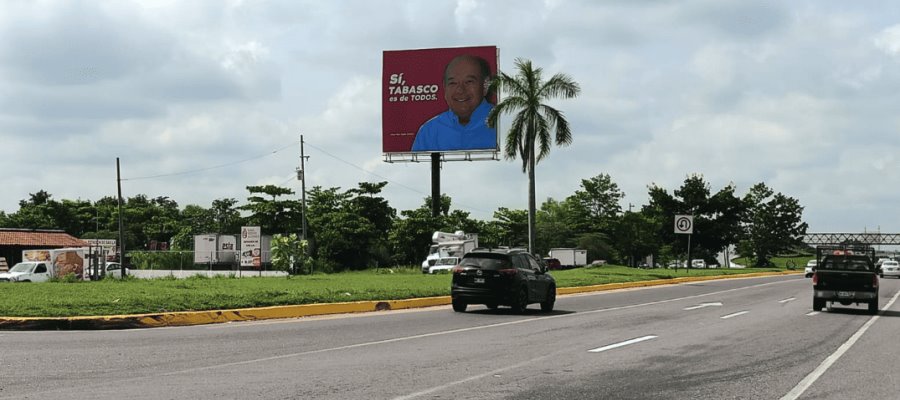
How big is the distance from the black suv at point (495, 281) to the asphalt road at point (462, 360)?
184 centimetres

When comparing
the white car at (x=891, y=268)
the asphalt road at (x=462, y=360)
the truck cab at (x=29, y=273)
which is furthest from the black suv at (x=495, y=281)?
the white car at (x=891, y=268)

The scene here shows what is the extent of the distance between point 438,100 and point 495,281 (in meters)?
45.6

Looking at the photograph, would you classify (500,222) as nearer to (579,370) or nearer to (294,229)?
(294,229)

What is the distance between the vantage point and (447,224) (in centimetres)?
7956

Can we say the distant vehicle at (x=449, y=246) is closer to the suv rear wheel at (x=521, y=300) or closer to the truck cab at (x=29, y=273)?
the truck cab at (x=29, y=273)

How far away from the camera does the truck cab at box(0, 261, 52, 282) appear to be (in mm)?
46406

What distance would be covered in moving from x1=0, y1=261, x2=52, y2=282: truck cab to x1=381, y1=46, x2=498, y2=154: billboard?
27.3m

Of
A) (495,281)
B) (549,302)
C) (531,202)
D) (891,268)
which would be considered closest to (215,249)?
(531,202)

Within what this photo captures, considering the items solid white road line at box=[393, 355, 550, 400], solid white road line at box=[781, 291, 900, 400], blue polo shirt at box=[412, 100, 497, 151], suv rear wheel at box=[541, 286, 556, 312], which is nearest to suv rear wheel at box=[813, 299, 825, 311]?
solid white road line at box=[781, 291, 900, 400]

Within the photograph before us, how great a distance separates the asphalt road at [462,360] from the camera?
9164 millimetres

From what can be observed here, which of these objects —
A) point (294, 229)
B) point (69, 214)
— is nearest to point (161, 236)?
point (69, 214)

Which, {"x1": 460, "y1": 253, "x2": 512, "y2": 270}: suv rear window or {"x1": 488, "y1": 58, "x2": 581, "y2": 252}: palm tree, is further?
{"x1": 488, "y1": 58, "x2": 581, "y2": 252}: palm tree

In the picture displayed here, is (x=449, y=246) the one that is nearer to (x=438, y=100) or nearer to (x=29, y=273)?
(x=438, y=100)

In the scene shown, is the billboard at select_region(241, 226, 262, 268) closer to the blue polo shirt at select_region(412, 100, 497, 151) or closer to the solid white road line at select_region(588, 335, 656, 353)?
the blue polo shirt at select_region(412, 100, 497, 151)
